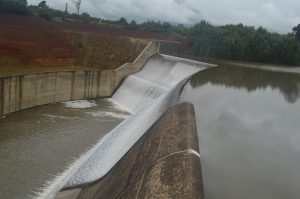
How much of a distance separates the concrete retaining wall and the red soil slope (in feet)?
47.3

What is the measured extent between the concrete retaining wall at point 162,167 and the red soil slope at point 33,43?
47.3ft

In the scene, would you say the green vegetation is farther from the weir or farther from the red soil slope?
the red soil slope

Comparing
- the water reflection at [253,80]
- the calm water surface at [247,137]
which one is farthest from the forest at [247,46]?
the calm water surface at [247,137]

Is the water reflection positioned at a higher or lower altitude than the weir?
higher

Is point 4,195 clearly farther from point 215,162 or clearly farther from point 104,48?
point 104,48

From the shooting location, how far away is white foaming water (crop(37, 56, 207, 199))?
11.9 metres

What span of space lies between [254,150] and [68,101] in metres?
14.4

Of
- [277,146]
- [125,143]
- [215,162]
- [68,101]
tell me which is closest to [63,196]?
[125,143]

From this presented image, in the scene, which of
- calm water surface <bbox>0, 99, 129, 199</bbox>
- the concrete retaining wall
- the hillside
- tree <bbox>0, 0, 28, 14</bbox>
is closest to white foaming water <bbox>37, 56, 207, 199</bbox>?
calm water surface <bbox>0, 99, 129, 199</bbox>

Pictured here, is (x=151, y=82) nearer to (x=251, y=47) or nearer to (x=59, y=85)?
(x=59, y=85)

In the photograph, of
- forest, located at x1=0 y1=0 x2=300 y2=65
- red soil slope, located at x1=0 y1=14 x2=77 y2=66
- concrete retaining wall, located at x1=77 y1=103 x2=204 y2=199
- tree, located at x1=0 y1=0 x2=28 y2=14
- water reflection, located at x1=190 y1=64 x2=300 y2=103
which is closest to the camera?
concrete retaining wall, located at x1=77 y1=103 x2=204 y2=199

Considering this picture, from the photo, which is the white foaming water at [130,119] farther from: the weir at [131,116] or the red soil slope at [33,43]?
the red soil slope at [33,43]

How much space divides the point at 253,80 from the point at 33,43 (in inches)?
567

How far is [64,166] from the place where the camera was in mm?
13141
